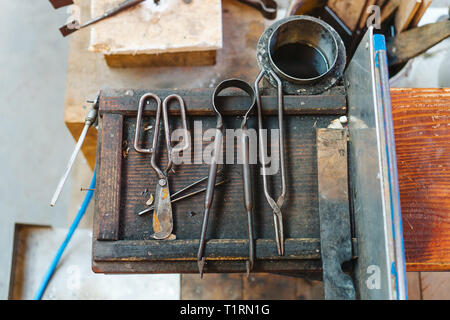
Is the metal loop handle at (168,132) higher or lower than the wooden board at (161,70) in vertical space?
lower

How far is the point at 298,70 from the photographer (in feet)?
3.18

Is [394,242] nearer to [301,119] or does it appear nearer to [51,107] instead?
[301,119]

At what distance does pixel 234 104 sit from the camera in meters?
0.86

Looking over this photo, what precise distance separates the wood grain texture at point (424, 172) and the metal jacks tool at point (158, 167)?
490 mm

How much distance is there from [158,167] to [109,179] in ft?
0.35

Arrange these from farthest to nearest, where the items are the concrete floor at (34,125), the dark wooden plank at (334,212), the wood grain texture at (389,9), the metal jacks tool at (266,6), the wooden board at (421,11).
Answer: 1. the concrete floor at (34,125)
2. the metal jacks tool at (266,6)
3. the wood grain texture at (389,9)
4. the wooden board at (421,11)
5. the dark wooden plank at (334,212)

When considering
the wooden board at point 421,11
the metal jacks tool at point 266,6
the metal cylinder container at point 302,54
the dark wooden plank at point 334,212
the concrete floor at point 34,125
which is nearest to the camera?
the dark wooden plank at point 334,212

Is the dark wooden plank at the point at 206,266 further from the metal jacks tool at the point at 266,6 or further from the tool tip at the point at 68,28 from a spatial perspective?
the metal jacks tool at the point at 266,6

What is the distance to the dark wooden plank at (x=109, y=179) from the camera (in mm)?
827

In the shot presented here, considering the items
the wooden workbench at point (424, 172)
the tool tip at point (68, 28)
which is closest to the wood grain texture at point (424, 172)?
the wooden workbench at point (424, 172)

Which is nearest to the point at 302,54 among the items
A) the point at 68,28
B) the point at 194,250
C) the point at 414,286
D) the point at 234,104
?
the point at 234,104

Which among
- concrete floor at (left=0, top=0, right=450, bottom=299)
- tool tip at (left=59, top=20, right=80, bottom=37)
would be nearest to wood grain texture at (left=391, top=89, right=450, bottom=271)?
tool tip at (left=59, top=20, right=80, bottom=37)

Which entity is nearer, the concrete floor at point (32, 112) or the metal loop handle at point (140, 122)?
the metal loop handle at point (140, 122)

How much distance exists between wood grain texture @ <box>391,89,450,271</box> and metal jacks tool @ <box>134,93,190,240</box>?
0.49 metres
